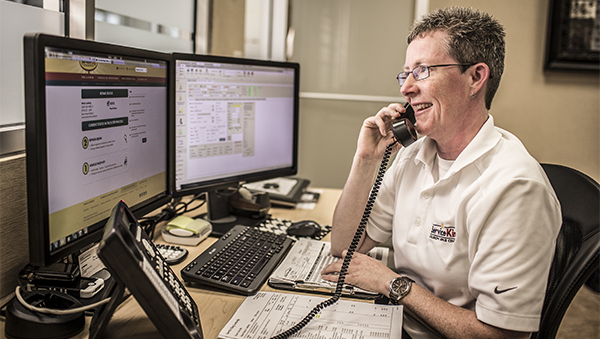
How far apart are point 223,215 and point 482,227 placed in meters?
0.93

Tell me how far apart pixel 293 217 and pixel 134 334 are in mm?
933

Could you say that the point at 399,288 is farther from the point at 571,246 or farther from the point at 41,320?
the point at 41,320

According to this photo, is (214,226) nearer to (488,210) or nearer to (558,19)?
(488,210)

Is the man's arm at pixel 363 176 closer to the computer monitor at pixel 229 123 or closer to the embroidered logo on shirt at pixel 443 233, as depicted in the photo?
the embroidered logo on shirt at pixel 443 233

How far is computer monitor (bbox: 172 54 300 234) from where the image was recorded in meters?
1.42

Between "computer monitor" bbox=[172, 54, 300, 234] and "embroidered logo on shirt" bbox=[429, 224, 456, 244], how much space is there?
2.44ft

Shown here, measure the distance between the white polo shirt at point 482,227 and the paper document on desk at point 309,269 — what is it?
148 millimetres

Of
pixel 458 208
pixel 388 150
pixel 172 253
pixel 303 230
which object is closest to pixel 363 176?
pixel 388 150

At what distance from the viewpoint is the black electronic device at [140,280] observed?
66 centimetres

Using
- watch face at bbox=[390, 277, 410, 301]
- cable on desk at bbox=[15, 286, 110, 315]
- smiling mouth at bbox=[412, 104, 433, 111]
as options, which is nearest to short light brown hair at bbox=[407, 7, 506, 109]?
smiling mouth at bbox=[412, 104, 433, 111]

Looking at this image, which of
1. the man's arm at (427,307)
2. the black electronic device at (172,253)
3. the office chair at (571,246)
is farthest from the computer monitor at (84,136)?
the office chair at (571,246)

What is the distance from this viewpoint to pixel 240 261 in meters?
1.19

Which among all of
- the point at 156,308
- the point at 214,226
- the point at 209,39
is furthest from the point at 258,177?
the point at 209,39

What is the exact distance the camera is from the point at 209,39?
8.70 ft
